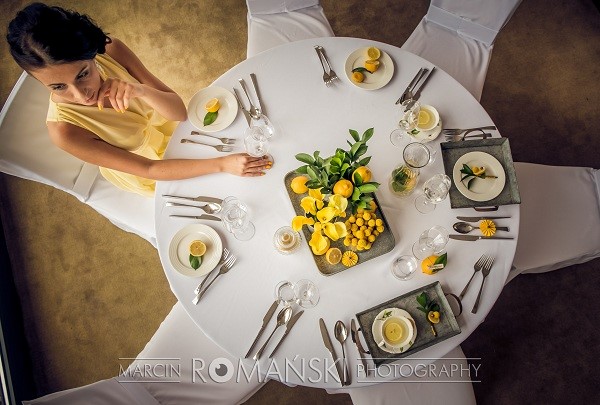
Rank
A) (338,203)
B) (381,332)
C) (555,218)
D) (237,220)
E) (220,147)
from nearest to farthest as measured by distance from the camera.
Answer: (338,203) → (381,332) → (237,220) → (220,147) → (555,218)

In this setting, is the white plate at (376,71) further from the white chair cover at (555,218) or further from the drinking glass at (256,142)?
the white chair cover at (555,218)

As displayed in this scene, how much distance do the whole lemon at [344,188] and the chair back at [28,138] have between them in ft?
4.10

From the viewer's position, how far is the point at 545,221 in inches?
73.7

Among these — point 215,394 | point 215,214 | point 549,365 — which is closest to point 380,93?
point 215,214

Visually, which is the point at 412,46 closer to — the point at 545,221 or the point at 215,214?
the point at 545,221

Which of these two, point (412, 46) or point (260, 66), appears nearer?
point (260, 66)

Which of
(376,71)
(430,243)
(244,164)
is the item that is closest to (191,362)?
(244,164)

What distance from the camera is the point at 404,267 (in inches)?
61.3

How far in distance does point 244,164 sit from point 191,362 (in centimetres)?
87

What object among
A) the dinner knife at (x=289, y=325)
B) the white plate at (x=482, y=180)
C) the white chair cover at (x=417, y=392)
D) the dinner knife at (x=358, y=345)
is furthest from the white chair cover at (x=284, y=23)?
the white chair cover at (x=417, y=392)

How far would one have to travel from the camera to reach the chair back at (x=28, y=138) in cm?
164

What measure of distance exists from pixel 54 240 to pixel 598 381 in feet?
11.0

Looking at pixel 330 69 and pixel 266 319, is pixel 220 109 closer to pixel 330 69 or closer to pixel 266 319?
pixel 330 69

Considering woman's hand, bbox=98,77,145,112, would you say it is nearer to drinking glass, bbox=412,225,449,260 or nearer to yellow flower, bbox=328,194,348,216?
yellow flower, bbox=328,194,348,216
